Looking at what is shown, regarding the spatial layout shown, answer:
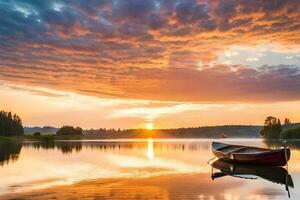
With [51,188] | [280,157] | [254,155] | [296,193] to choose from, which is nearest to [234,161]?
[254,155]

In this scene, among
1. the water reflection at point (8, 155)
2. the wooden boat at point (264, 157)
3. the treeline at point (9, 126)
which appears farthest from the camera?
the treeline at point (9, 126)

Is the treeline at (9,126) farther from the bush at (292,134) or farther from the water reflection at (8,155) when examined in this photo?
the bush at (292,134)

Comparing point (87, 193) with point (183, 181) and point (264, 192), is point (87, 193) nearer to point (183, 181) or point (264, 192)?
point (183, 181)

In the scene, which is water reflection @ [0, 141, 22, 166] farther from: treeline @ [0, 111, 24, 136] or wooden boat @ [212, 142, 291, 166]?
treeline @ [0, 111, 24, 136]

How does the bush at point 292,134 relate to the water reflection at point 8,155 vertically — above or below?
above

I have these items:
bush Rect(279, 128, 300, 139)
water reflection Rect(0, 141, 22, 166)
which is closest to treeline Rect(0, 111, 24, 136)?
water reflection Rect(0, 141, 22, 166)

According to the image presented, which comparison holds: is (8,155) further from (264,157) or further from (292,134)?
(292,134)

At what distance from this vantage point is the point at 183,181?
30.9 m

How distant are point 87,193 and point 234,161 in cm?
2805

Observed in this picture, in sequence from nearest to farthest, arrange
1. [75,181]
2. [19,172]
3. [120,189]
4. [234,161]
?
[120,189], [75,181], [19,172], [234,161]

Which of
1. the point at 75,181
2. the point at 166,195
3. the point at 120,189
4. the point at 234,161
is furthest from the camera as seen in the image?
the point at 234,161

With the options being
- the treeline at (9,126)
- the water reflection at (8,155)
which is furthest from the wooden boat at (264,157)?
the treeline at (9,126)

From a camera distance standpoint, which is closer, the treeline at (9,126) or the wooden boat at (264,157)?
the wooden boat at (264,157)

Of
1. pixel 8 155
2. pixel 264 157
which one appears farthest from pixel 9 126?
pixel 264 157
